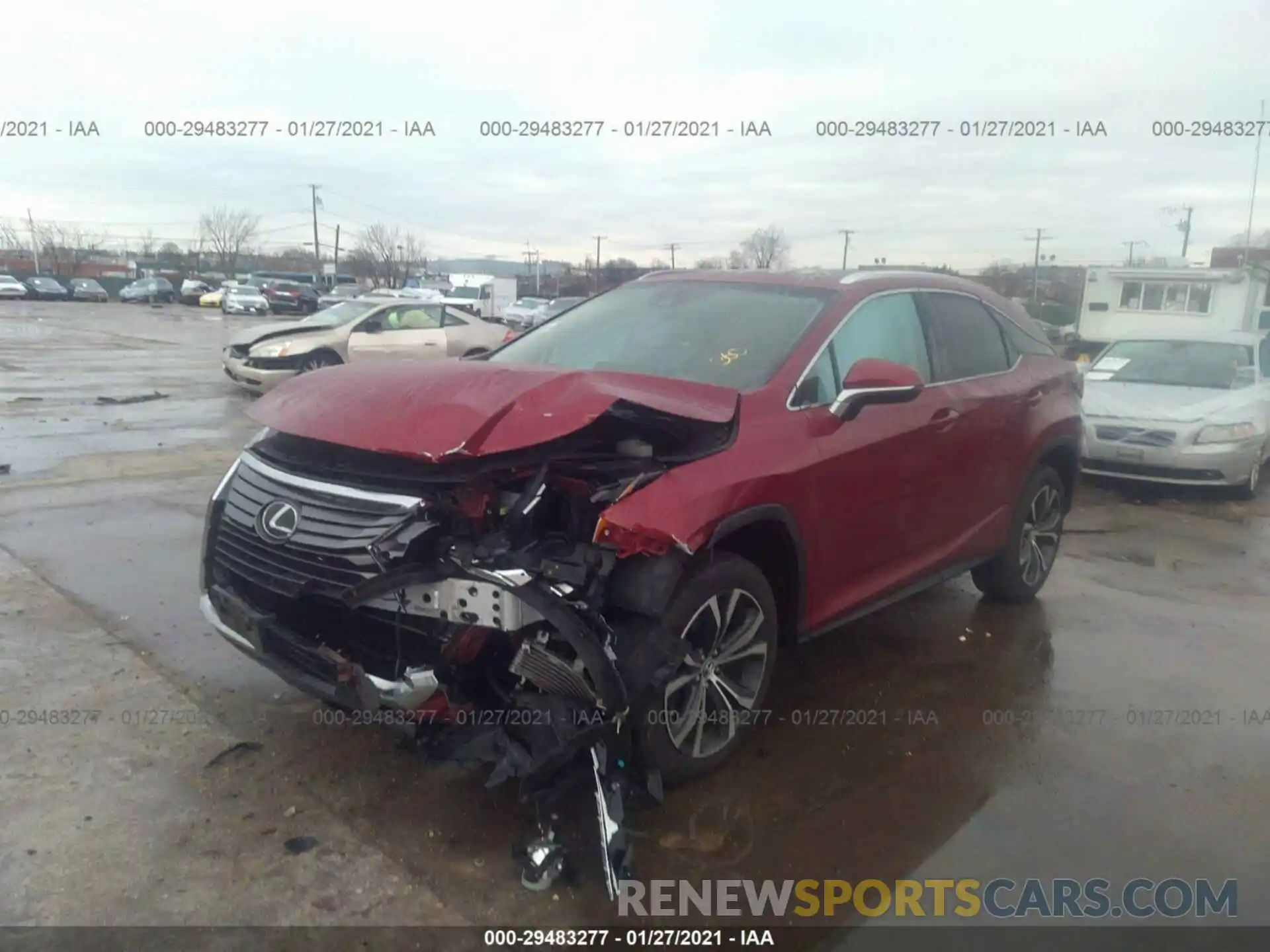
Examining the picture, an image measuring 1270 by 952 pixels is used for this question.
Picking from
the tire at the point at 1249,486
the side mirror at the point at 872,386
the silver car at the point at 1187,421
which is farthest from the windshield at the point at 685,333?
the tire at the point at 1249,486

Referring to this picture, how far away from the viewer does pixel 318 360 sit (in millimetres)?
13719

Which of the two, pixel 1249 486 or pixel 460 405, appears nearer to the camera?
pixel 460 405

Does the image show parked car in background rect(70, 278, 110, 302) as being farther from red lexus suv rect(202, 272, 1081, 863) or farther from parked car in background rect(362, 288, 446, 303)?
red lexus suv rect(202, 272, 1081, 863)

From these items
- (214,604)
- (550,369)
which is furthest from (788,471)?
(214,604)

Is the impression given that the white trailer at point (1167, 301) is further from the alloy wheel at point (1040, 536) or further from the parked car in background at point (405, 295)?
the parked car in background at point (405, 295)

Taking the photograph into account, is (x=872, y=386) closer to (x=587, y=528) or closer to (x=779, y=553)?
(x=779, y=553)

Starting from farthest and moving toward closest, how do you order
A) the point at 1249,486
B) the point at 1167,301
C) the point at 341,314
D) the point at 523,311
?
the point at 523,311
the point at 1167,301
the point at 341,314
the point at 1249,486

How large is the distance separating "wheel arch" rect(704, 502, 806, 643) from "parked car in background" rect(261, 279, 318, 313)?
43126 millimetres

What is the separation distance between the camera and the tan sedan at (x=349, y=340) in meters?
13.5

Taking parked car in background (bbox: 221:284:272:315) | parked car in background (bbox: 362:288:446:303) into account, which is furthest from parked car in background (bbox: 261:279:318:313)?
parked car in background (bbox: 362:288:446:303)

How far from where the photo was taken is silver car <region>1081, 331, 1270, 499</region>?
8.81 meters

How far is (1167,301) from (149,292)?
48.2 meters

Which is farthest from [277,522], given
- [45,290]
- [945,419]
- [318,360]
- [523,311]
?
[45,290]

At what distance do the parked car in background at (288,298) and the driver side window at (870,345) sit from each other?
4244cm
